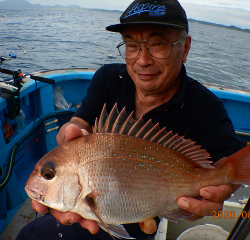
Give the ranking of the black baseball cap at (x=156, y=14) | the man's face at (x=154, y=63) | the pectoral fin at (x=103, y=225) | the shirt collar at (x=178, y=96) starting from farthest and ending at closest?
the shirt collar at (x=178, y=96), the man's face at (x=154, y=63), the black baseball cap at (x=156, y=14), the pectoral fin at (x=103, y=225)

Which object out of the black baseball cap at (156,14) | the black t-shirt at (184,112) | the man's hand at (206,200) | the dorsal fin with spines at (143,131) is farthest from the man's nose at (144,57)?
the man's hand at (206,200)

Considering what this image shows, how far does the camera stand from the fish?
53.2 inches

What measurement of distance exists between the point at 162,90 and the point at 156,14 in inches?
28.1

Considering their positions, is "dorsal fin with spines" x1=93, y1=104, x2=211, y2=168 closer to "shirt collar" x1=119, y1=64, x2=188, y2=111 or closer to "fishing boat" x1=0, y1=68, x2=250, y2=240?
"shirt collar" x1=119, y1=64, x2=188, y2=111

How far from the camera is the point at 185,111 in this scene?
2.06 metres

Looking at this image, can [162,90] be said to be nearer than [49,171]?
No

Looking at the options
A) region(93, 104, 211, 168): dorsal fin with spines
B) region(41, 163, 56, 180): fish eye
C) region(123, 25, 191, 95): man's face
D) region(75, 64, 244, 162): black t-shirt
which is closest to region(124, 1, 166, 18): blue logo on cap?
region(123, 25, 191, 95): man's face

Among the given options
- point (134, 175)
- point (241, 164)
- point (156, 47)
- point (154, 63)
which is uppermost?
point (156, 47)

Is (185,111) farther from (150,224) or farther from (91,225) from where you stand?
(91,225)

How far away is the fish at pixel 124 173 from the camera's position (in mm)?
1352

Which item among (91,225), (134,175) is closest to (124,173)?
(134,175)

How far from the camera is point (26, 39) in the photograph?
1647 cm

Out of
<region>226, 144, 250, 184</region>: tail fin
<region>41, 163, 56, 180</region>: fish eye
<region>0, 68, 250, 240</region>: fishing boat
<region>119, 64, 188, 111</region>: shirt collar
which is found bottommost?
<region>0, 68, 250, 240</region>: fishing boat

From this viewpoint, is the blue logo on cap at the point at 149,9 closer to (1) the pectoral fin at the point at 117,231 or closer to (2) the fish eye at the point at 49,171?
(2) the fish eye at the point at 49,171
